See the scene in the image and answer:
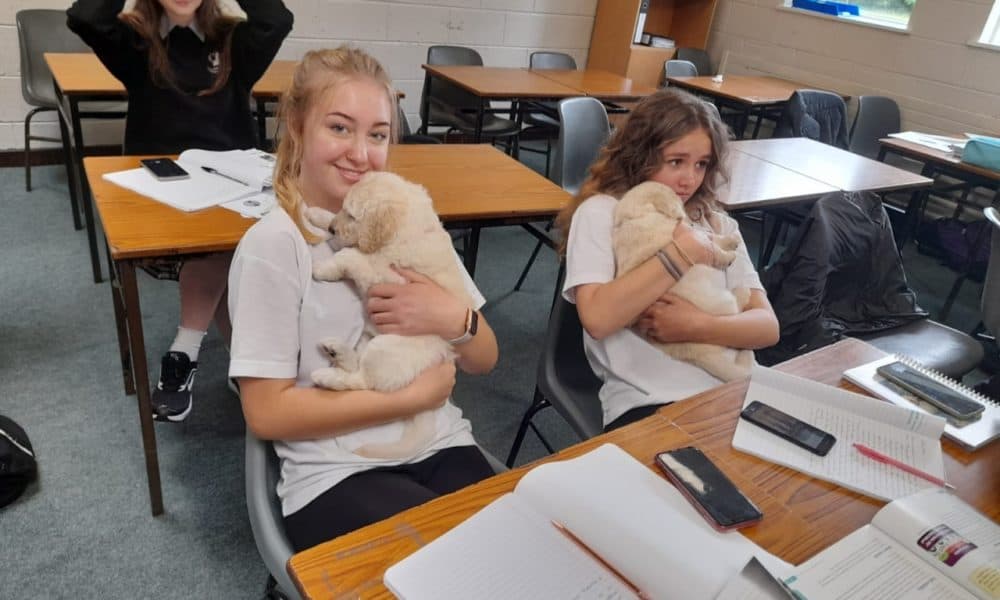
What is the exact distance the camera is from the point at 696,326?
4.69 ft

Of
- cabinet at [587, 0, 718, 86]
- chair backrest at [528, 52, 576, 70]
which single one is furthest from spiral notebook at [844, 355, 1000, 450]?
cabinet at [587, 0, 718, 86]

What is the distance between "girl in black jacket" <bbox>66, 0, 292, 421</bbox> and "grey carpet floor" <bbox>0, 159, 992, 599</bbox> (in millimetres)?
244

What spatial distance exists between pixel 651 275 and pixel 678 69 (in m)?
4.19

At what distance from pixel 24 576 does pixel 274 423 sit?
1.02 meters

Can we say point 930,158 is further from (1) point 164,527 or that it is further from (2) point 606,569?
(1) point 164,527

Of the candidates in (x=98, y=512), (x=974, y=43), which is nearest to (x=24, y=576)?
(x=98, y=512)

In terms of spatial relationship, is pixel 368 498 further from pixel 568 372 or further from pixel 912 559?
pixel 912 559

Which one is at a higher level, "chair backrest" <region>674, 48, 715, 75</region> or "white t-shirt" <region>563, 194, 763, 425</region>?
"chair backrest" <region>674, 48, 715, 75</region>

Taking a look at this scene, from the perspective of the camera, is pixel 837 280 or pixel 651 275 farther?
pixel 837 280

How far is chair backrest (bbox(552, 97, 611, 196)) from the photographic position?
2973 mm

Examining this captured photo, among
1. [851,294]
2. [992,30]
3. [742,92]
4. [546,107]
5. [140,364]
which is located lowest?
[140,364]

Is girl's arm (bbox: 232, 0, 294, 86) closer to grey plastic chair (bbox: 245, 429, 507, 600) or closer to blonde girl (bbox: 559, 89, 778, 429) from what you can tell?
blonde girl (bbox: 559, 89, 778, 429)

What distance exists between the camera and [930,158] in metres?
3.67

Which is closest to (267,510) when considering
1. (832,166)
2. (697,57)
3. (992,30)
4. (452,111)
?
(832,166)
